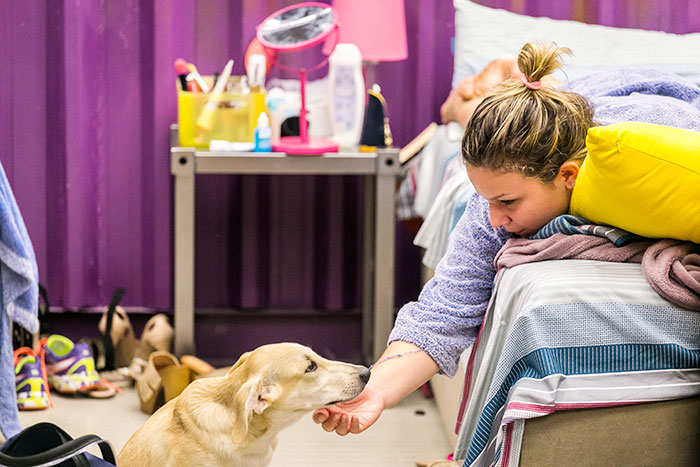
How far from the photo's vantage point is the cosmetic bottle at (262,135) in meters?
2.64

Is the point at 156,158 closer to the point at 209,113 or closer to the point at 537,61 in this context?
the point at 209,113

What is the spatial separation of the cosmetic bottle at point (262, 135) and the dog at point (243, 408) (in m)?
1.15

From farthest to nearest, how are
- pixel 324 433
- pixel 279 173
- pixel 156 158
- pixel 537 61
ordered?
pixel 156 158, pixel 279 173, pixel 324 433, pixel 537 61

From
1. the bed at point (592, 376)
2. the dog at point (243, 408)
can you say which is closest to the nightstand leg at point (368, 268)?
the dog at point (243, 408)

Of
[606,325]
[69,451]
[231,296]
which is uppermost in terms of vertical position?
[606,325]

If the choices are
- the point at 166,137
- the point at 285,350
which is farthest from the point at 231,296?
the point at 285,350

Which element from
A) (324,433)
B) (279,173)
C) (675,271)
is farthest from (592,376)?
(279,173)

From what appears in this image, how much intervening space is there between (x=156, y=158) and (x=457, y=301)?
1823 millimetres

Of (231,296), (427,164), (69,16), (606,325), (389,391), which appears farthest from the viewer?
(231,296)

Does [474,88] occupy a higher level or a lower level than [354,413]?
higher

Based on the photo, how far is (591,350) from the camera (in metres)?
1.21

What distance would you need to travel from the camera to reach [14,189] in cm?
302

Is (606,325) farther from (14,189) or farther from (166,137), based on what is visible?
(14,189)

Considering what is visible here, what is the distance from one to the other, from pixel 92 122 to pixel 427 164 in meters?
1.15
